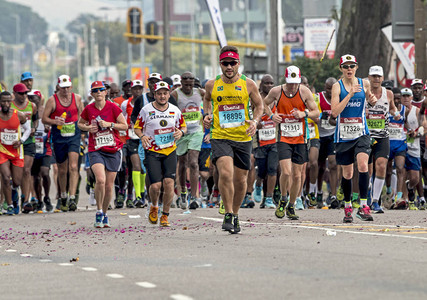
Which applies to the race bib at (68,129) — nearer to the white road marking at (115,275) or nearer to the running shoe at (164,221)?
the running shoe at (164,221)

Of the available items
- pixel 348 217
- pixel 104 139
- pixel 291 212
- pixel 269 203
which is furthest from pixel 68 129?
pixel 348 217

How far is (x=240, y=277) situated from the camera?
389 inches

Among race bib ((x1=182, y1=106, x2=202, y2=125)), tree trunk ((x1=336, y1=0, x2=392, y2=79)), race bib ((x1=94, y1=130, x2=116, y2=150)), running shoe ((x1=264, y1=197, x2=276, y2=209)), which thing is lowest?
running shoe ((x1=264, y1=197, x2=276, y2=209))

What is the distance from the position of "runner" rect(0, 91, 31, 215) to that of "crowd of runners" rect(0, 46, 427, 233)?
21 mm

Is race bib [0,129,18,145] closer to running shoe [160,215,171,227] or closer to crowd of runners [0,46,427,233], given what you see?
crowd of runners [0,46,427,233]

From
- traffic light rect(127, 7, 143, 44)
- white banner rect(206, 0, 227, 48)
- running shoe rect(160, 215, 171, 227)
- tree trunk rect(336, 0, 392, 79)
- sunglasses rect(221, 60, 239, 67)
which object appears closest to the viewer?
sunglasses rect(221, 60, 239, 67)

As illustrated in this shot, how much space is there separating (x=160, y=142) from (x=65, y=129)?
15.2 ft

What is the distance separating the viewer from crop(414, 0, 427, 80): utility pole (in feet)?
70.9

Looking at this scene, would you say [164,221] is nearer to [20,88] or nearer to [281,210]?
[281,210]

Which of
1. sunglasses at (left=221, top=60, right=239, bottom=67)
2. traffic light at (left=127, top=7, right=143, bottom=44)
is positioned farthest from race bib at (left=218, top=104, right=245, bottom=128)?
traffic light at (left=127, top=7, right=143, bottom=44)

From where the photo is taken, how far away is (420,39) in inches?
852

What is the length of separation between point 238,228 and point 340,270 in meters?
4.29

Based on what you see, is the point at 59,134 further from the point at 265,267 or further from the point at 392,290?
the point at 392,290

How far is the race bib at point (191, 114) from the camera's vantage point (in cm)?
2036
